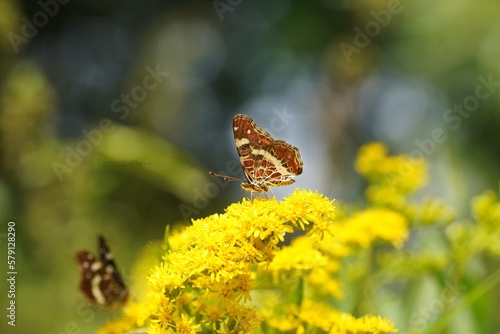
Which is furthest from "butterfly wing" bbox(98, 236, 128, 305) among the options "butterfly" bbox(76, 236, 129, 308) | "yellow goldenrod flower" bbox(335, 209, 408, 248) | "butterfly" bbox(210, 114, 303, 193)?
"yellow goldenrod flower" bbox(335, 209, 408, 248)

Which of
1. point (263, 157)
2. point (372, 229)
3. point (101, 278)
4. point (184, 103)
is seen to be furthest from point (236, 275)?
point (184, 103)

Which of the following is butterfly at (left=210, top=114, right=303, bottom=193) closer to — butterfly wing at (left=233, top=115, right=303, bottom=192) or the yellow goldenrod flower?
butterfly wing at (left=233, top=115, right=303, bottom=192)

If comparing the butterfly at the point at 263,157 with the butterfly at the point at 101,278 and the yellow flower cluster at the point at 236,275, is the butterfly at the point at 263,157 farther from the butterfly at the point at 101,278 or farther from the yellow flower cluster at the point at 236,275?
the butterfly at the point at 101,278

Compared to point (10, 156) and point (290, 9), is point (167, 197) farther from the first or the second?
point (10, 156)

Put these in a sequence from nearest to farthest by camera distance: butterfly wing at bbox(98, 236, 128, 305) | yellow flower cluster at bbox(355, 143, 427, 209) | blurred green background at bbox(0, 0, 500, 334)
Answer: butterfly wing at bbox(98, 236, 128, 305)
yellow flower cluster at bbox(355, 143, 427, 209)
blurred green background at bbox(0, 0, 500, 334)

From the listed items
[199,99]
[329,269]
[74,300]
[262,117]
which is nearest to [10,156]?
[74,300]

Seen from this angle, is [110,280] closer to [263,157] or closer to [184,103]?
[263,157]
